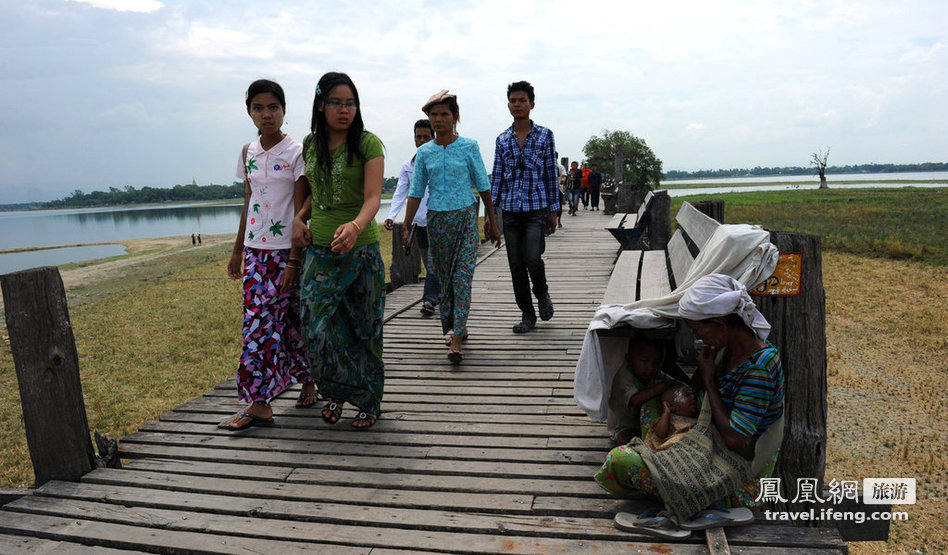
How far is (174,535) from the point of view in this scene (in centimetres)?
257

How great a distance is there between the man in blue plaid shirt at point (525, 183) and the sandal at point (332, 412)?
2020mm

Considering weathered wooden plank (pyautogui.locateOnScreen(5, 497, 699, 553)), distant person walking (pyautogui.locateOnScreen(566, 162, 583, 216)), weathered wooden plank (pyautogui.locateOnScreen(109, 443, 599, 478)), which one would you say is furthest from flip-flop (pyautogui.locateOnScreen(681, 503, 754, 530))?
distant person walking (pyautogui.locateOnScreen(566, 162, 583, 216))

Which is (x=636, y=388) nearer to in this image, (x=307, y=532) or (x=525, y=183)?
(x=307, y=532)

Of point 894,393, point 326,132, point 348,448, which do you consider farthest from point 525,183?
point 894,393

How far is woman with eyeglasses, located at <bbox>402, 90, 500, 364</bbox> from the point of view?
4.61m

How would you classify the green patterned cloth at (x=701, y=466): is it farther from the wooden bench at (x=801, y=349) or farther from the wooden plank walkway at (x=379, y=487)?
the wooden bench at (x=801, y=349)

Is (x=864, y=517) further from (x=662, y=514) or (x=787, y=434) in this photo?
(x=662, y=514)

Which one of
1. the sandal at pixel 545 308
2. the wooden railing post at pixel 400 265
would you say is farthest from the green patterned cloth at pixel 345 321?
the wooden railing post at pixel 400 265

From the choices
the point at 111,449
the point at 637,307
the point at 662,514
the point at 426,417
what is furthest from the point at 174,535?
the point at 637,307

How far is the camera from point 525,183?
16.7ft

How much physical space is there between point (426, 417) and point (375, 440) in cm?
40

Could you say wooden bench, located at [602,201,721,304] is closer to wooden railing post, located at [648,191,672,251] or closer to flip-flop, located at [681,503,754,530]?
flip-flop, located at [681,503,754,530]

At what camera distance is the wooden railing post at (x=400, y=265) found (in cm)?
820

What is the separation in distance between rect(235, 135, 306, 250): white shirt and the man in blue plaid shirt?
6.41ft
